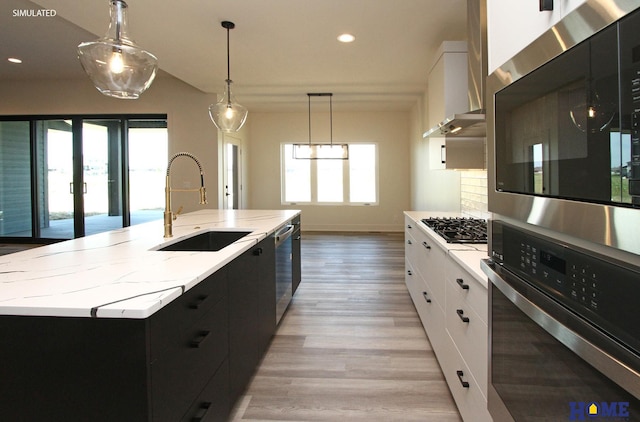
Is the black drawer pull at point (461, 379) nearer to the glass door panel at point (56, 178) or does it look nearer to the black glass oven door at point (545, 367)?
the black glass oven door at point (545, 367)

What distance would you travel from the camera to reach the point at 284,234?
3277 mm

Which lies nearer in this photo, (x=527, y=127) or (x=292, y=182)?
(x=527, y=127)

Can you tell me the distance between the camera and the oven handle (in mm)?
611

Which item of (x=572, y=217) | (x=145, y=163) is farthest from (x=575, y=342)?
(x=145, y=163)

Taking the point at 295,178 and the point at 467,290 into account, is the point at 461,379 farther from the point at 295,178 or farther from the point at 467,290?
the point at 295,178

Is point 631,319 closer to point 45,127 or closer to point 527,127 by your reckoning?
point 527,127

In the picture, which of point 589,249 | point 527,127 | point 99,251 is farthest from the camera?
point 99,251

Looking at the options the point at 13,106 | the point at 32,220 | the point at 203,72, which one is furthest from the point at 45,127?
the point at 203,72

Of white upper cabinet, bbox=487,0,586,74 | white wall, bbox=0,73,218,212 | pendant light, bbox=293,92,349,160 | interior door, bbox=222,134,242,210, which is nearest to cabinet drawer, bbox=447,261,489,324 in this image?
white upper cabinet, bbox=487,0,586,74

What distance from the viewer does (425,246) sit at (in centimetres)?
288

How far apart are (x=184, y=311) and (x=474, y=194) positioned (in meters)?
3.02

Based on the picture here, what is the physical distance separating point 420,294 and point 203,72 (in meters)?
4.12

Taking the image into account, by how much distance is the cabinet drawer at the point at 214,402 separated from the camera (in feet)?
4.89

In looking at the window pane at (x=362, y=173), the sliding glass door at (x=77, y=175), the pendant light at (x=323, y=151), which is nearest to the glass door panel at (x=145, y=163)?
the sliding glass door at (x=77, y=175)
